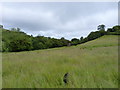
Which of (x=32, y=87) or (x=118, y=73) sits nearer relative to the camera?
(x=32, y=87)

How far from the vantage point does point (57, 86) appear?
2.15 m

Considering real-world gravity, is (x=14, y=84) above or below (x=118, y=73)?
below

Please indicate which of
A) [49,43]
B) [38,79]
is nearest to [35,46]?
[49,43]

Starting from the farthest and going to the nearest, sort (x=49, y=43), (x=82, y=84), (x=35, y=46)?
(x=49, y=43) < (x=35, y=46) < (x=82, y=84)

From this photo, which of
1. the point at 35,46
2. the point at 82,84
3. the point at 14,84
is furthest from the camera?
the point at 35,46

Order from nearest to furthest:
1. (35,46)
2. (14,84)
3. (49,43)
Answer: (14,84), (35,46), (49,43)

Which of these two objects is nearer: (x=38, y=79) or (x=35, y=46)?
(x=38, y=79)

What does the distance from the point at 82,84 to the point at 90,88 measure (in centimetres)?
18

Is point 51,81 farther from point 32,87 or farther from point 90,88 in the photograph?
point 90,88

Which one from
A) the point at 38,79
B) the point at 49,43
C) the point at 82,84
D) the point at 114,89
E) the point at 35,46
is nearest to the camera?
the point at 114,89

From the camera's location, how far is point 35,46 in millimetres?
58969

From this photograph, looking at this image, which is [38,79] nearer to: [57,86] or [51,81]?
[51,81]

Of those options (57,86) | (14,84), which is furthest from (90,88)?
(14,84)

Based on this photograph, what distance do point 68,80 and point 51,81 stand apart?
419mm
